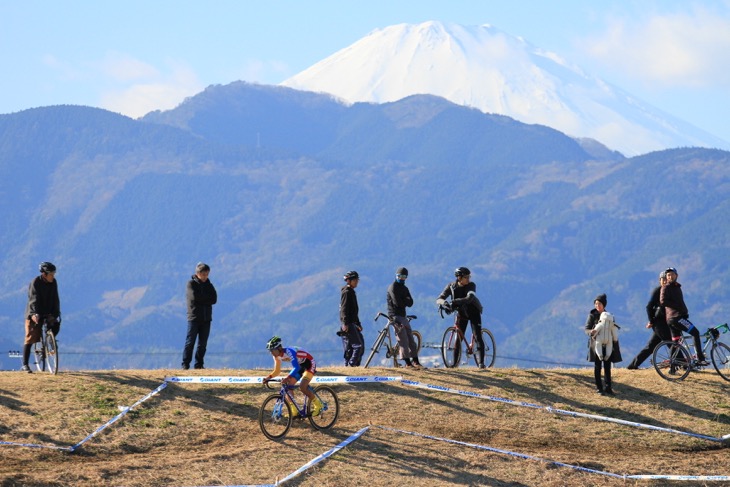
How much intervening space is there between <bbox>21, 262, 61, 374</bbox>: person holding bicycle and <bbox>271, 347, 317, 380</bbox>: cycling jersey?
5888 mm

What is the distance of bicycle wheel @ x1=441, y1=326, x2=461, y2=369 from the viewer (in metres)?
27.2

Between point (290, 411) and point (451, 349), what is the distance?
22.3ft

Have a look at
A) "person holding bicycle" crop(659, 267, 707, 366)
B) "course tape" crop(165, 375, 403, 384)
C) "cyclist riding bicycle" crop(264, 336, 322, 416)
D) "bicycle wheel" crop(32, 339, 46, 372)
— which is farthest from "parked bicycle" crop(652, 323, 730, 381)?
"bicycle wheel" crop(32, 339, 46, 372)

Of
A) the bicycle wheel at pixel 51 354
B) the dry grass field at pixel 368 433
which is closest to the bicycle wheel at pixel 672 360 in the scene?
the dry grass field at pixel 368 433

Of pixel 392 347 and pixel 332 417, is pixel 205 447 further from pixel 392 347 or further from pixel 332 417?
pixel 392 347

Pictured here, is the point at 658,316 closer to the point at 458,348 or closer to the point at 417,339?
the point at 458,348

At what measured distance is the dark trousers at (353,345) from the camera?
1040 inches

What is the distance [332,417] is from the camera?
72.2 ft

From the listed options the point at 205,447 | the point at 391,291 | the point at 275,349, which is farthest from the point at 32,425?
the point at 391,291

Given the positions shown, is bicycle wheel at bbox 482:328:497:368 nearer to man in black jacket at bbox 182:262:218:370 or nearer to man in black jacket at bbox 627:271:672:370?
man in black jacket at bbox 627:271:672:370

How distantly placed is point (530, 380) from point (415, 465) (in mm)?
6320

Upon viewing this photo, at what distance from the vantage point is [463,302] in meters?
26.4

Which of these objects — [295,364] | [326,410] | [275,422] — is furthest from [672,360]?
[275,422]

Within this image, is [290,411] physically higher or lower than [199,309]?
lower
